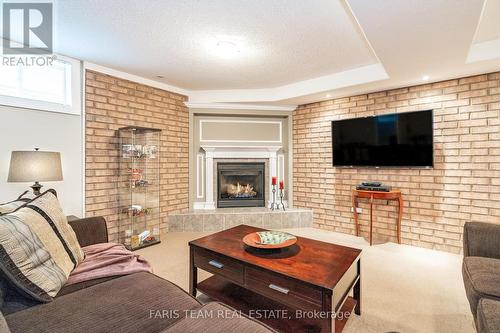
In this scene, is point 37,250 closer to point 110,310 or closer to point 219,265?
point 110,310

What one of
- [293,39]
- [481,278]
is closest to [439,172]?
[481,278]

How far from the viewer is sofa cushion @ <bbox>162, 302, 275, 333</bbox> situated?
2.97ft

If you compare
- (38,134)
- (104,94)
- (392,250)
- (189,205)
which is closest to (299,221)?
(392,250)

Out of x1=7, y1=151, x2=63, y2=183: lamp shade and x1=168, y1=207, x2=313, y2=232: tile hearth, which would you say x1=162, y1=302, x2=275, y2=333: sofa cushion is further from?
x1=168, y1=207, x2=313, y2=232: tile hearth

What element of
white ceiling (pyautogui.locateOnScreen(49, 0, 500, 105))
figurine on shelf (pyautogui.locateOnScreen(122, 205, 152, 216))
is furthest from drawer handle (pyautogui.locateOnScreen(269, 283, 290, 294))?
figurine on shelf (pyautogui.locateOnScreen(122, 205, 152, 216))

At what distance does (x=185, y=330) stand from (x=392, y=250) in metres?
3.12

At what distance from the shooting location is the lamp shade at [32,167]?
83.7 inches

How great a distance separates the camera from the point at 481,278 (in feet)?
4.70

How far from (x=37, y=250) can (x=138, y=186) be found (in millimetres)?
2227

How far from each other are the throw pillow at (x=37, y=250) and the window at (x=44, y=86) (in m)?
1.78

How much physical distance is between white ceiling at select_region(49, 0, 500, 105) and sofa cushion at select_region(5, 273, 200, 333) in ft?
6.68

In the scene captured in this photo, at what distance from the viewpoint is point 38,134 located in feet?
8.90

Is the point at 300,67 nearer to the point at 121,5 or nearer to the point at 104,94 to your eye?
the point at 121,5

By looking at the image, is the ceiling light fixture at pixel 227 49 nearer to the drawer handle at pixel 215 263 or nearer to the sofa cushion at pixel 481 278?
the drawer handle at pixel 215 263
